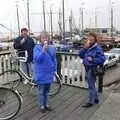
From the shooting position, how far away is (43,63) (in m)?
5.75

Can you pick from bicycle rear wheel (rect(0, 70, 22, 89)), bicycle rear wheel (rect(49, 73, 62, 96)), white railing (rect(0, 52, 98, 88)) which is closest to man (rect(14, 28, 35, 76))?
bicycle rear wheel (rect(0, 70, 22, 89))

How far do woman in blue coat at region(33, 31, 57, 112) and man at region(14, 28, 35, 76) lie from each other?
60.6 inches

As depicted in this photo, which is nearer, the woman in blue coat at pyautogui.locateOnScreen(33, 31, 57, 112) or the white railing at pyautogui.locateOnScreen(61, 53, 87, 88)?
the woman in blue coat at pyautogui.locateOnScreen(33, 31, 57, 112)

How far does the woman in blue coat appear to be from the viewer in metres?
5.62

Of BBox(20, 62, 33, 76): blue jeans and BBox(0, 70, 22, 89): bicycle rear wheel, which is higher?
BBox(20, 62, 33, 76): blue jeans

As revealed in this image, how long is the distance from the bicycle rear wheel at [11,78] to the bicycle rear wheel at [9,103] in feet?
5.56

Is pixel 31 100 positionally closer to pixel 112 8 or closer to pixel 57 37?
pixel 57 37

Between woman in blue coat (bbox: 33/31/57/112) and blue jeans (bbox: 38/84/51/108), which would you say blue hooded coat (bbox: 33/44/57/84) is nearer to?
woman in blue coat (bbox: 33/31/57/112)

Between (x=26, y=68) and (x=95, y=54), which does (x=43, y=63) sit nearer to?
(x=95, y=54)

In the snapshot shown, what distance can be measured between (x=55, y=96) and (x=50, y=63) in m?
1.73

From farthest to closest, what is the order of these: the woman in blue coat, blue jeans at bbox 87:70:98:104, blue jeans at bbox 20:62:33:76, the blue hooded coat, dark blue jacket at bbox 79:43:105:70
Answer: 1. blue jeans at bbox 20:62:33:76
2. blue jeans at bbox 87:70:98:104
3. dark blue jacket at bbox 79:43:105:70
4. the blue hooded coat
5. the woman in blue coat

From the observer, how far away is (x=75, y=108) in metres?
6.36

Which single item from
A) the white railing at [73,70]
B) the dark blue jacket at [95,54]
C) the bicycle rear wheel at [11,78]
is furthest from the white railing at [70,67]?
the dark blue jacket at [95,54]

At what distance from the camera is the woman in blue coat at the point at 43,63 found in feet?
18.4
